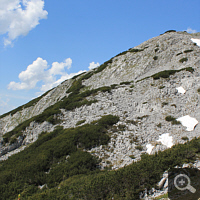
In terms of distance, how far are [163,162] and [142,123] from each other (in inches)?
441

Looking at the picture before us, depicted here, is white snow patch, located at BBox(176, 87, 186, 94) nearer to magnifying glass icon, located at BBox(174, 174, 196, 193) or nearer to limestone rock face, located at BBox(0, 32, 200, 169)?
limestone rock face, located at BBox(0, 32, 200, 169)

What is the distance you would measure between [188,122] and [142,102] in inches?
321

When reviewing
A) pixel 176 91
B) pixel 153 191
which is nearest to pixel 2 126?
pixel 176 91

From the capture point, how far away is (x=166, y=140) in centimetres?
1802

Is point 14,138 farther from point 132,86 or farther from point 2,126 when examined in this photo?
point 2,126

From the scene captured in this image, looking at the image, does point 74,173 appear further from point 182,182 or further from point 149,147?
point 182,182

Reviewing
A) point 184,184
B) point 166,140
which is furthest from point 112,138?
point 184,184

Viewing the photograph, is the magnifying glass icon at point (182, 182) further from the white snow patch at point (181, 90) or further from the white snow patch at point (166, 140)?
the white snow patch at point (181, 90)

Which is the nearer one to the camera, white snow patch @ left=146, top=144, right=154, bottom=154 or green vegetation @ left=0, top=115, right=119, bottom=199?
green vegetation @ left=0, top=115, right=119, bottom=199

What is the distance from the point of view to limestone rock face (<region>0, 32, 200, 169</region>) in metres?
18.5

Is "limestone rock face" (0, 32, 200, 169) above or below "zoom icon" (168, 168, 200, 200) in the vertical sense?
above

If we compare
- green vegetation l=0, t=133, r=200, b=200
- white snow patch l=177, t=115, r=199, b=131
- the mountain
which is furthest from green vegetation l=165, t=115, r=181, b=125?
green vegetation l=0, t=133, r=200, b=200

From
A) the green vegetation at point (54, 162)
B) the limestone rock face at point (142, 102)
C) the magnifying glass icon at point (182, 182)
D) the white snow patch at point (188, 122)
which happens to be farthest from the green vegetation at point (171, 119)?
A: the magnifying glass icon at point (182, 182)

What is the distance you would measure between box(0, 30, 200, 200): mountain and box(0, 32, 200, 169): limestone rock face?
0.35 feet
